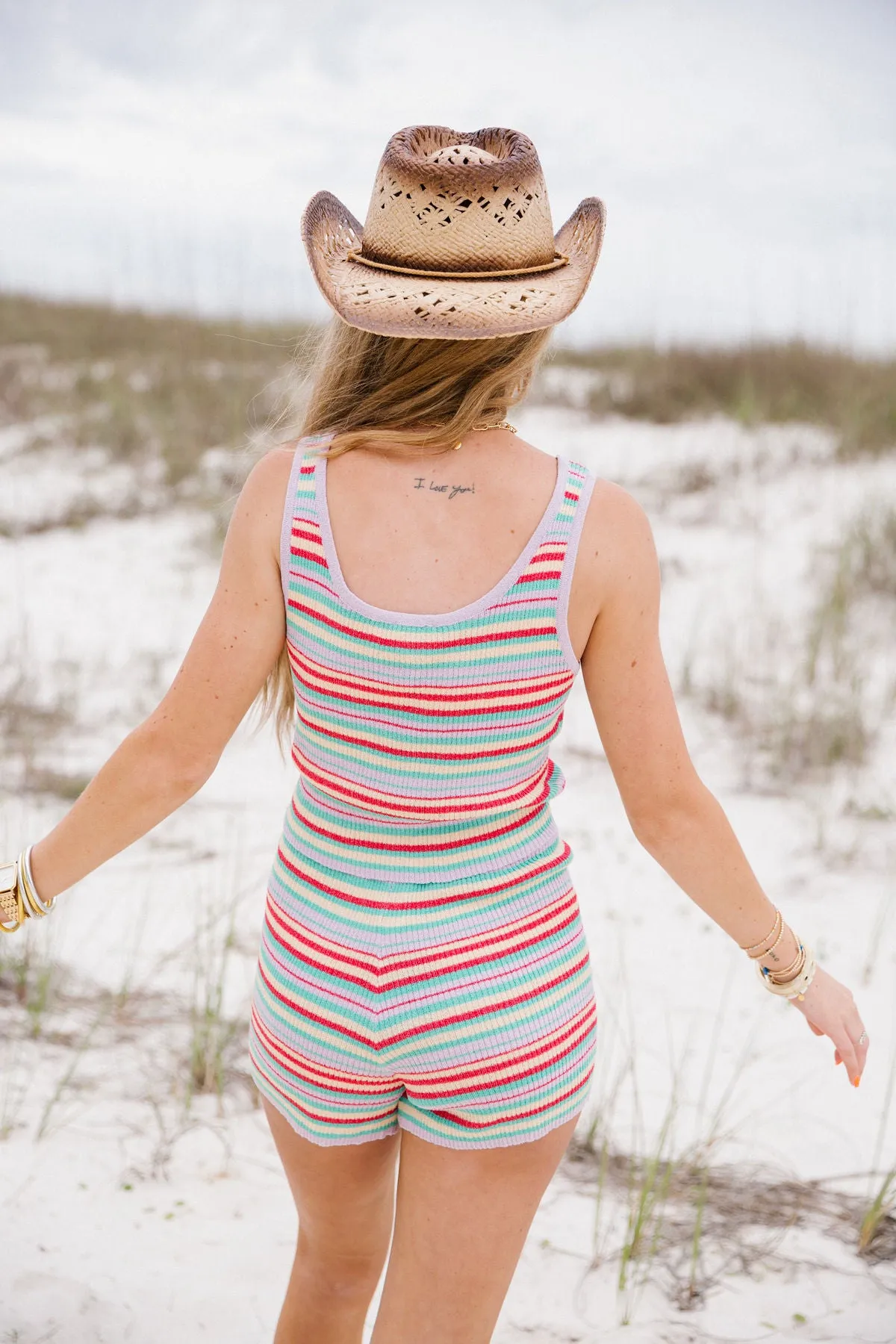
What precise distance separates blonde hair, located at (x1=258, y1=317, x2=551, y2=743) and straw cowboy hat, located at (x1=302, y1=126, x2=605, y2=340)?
0.06 meters

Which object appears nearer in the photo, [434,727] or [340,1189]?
[434,727]

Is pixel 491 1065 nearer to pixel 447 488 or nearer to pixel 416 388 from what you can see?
pixel 447 488

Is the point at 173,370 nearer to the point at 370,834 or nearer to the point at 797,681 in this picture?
the point at 797,681

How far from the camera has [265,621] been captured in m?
1.32

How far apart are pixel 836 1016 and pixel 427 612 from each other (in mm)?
815

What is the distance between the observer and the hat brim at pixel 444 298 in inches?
48.9

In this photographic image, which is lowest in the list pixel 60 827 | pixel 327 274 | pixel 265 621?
pixel 60 827

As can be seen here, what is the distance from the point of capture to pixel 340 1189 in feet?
4.82

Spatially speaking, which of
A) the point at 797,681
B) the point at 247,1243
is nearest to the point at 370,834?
the point at 247,1243

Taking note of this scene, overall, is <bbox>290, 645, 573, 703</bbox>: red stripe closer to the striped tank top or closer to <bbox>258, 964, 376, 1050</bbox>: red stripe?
the striped tank top

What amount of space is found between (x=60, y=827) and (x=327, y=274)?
754 millimetres

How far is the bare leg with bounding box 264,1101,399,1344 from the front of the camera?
56.9 inches

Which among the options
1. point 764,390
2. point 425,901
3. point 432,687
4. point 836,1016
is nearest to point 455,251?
point 432,687

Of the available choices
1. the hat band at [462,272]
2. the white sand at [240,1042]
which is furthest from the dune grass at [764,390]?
the hat band at [462,272]
